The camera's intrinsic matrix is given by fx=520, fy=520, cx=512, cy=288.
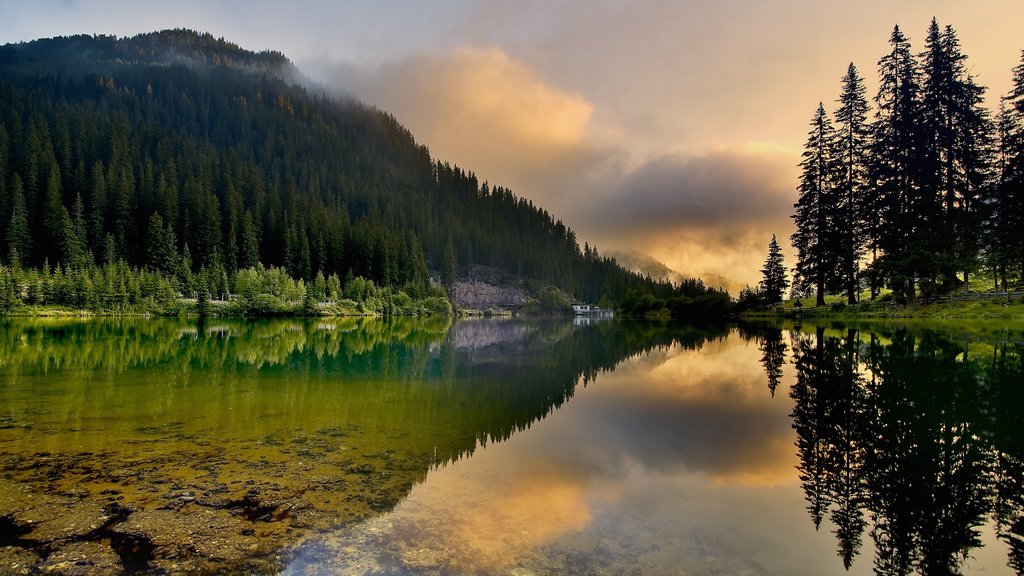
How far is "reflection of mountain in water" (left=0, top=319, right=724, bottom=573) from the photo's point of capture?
19.3 ft

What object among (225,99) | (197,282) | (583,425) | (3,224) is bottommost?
(583,425)

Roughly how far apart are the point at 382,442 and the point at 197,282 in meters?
88.9

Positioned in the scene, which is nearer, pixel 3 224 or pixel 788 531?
pixel 788 531

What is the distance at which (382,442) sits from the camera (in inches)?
392

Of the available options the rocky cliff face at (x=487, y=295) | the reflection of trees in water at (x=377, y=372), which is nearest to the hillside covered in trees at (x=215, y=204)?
the rocky cliff face at (x=487, y=295)

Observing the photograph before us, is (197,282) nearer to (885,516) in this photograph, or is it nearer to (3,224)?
(3,224)

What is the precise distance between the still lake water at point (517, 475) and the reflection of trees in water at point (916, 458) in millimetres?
41

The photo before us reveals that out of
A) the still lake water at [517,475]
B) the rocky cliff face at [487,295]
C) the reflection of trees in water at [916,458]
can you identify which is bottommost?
the still lake water at [517,475]

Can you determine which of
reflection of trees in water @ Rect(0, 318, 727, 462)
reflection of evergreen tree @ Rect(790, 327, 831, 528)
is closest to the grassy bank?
reflection of trees in water @ Rect(0, 318, 727, 462)

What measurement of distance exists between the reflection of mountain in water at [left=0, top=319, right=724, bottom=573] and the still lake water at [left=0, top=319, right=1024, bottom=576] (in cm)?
5

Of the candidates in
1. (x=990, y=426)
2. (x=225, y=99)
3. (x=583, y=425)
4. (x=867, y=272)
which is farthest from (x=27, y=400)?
(x=225, y=99)

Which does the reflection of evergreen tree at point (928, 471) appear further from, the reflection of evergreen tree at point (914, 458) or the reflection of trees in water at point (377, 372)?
the reflection of trees in water at point (377, 372)

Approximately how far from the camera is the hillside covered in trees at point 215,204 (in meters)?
89.7

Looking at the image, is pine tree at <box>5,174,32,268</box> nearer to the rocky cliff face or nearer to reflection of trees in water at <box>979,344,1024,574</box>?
the rocky cliff face
